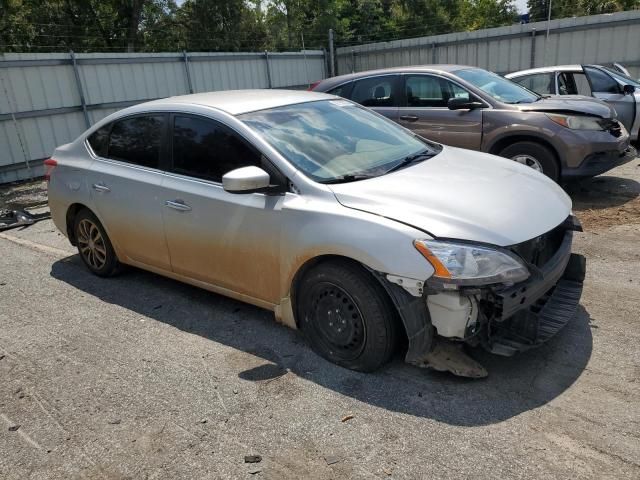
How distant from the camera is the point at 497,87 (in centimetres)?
731

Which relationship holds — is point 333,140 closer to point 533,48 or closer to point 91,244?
point 91,244

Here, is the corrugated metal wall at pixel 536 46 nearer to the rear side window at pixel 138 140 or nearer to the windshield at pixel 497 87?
the windshield at pixel 497 87

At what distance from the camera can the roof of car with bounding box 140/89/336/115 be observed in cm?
400

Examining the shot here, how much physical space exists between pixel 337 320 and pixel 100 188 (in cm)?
268

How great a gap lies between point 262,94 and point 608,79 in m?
7.48

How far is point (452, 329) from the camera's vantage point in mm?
2895

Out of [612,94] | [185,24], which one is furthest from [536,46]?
[185,24]

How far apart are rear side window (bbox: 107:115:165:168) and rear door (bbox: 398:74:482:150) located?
4.07m

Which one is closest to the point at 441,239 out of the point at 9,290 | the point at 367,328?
the point at 367,328

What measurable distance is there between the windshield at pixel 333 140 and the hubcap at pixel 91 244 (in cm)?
211

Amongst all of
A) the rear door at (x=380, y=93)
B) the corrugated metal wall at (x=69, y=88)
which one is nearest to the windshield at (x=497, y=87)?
the rear door at (x=380, y=93)

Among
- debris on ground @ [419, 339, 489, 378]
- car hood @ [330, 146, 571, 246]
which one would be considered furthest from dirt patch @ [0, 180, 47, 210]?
debris on ground @ [419, 339, 489, 378]

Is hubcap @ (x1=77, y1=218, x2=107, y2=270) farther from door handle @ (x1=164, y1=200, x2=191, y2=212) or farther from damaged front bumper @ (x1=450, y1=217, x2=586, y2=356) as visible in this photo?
damaged front bumper @ (x1=450, y1=217, x2=586, y2=356)

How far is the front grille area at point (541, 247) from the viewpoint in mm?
3064
